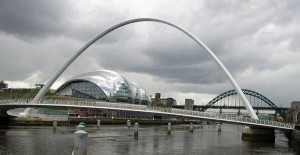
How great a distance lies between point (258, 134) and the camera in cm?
6081

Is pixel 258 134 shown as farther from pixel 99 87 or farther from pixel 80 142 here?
pixel 99 87

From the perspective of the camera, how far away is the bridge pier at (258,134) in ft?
199

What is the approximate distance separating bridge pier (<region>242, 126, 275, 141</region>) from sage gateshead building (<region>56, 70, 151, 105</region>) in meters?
81.8

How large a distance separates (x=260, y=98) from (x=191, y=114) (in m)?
127

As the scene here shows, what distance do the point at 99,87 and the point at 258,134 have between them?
282 feet

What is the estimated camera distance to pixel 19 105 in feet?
226

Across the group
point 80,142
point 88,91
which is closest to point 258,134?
point 80,142

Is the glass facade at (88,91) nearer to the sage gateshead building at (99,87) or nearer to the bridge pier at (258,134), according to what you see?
the sage gateshead building at (99,87)

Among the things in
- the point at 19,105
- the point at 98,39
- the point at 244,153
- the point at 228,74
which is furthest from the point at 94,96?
the point at 244,153

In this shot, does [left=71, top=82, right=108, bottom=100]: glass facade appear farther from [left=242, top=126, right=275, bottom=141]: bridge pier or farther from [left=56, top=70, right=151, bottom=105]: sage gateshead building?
[left=242, top=126, right=275, bottom=141]: bridge pier

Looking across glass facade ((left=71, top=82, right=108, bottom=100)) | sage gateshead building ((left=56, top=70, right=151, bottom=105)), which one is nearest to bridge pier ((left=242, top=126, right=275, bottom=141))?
sage gateshead building ((left=56, top=70, right=151, bottom=105))

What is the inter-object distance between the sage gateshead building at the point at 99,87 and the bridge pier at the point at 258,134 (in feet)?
268

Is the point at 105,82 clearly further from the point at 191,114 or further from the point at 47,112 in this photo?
the point at 191,114

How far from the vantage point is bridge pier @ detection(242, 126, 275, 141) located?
60719 mm
